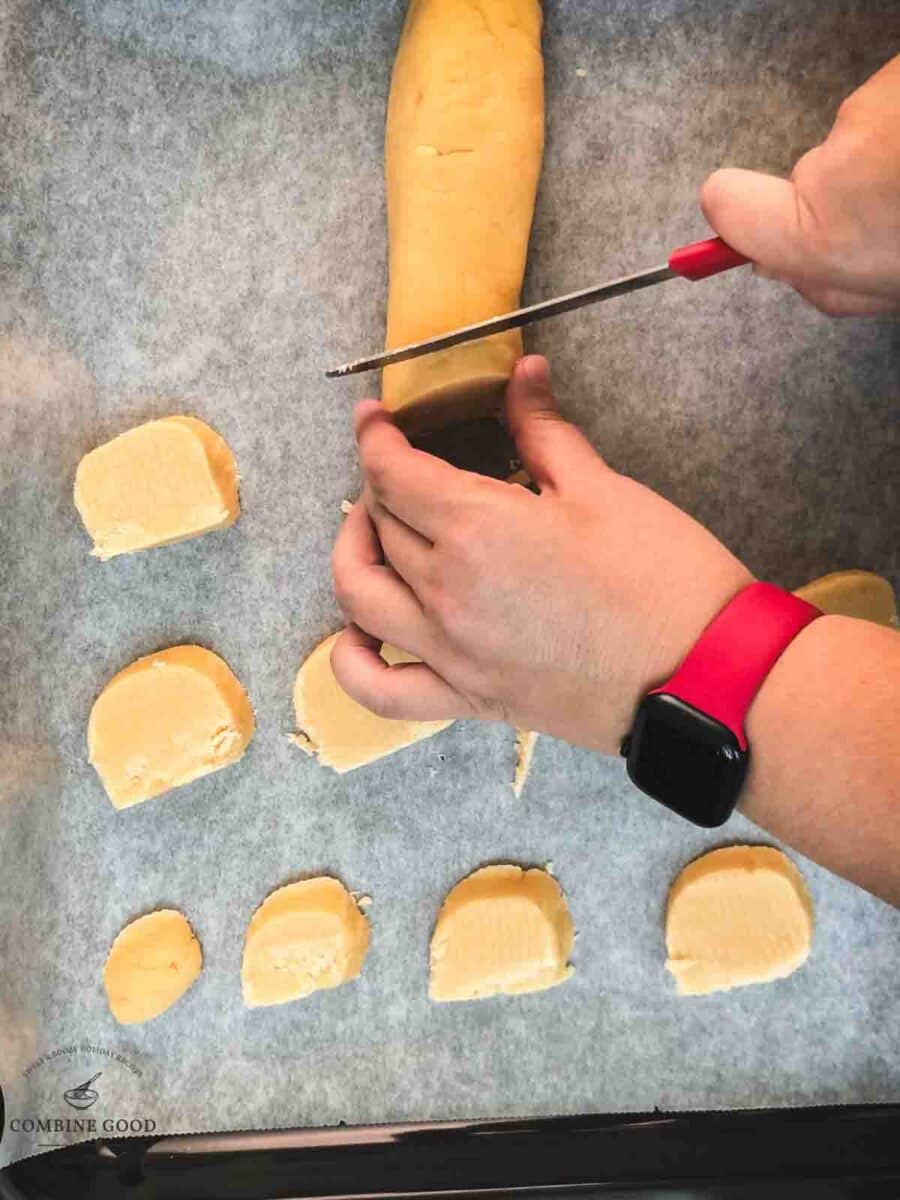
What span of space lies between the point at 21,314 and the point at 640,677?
29.5 inches

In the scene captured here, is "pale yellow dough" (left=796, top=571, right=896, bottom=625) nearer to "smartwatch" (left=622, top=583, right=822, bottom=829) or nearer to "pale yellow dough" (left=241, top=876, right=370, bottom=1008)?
"smartwatch" (left=622, top=583, right=822, bottom=829)

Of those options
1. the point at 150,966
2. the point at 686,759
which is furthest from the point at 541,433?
the point at 150,966

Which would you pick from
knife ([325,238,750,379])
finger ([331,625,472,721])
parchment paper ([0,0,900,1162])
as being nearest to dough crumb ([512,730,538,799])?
parchment paper ([0,0,900,1162])

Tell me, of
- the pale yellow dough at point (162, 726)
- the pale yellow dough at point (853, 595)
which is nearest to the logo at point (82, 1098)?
the pale yellow dough at point (162, 726)

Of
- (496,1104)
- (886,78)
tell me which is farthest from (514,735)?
(886,78)

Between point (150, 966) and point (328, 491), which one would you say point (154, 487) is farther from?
point (150, 966)

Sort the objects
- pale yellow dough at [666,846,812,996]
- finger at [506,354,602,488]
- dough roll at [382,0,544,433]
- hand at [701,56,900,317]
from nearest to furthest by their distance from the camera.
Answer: hand at [701,56,900,317]
finger at [506,354,602,488]
dough roll at [382,0,544,433]
pale yellow dough at [666,846,812,996]

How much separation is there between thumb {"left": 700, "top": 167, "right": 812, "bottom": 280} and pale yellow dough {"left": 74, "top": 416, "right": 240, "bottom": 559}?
0.53 m

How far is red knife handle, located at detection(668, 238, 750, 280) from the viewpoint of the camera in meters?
0.80

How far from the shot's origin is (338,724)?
1.08 metres

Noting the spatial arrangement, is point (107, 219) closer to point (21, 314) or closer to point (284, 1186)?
point (21, 314)

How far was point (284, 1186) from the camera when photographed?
3.45 feet

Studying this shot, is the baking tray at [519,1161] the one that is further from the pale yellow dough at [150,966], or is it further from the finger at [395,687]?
the finger at [395,687]

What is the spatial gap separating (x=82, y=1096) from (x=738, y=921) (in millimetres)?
711
